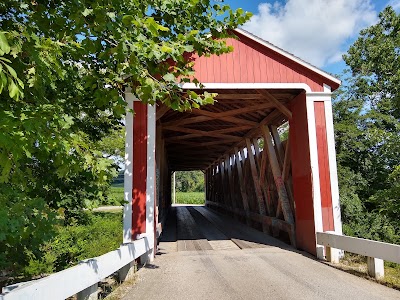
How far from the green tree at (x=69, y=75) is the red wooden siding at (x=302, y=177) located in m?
3.40

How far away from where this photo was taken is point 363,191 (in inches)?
445

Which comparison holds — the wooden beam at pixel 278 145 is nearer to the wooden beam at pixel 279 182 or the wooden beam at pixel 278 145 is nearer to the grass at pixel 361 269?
the wooden beam at pixel 279 182

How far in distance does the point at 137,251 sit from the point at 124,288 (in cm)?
87

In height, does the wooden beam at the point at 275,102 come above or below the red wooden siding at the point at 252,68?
below

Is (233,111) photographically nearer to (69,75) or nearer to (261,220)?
(261,220)

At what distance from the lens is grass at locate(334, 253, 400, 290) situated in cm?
472

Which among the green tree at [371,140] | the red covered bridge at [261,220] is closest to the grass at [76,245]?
the red covered bridge at [261,220]

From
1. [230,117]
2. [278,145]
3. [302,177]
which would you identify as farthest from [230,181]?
[302,177]

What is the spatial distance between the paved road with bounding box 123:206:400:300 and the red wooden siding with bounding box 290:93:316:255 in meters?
0.39

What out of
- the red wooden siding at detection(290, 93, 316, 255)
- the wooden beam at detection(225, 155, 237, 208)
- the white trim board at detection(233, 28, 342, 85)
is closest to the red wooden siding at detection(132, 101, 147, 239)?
the white trim board at detection(233, 28, 342, 85)

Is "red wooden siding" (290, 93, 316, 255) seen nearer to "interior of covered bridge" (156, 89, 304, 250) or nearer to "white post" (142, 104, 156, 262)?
"interior of covered bridge" (156, 89, 304, 250)

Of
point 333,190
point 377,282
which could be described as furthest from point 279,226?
point 377,282

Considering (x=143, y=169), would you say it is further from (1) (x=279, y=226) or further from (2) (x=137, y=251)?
(1) (x=279, y=226)

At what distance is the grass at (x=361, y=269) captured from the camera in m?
4.72
